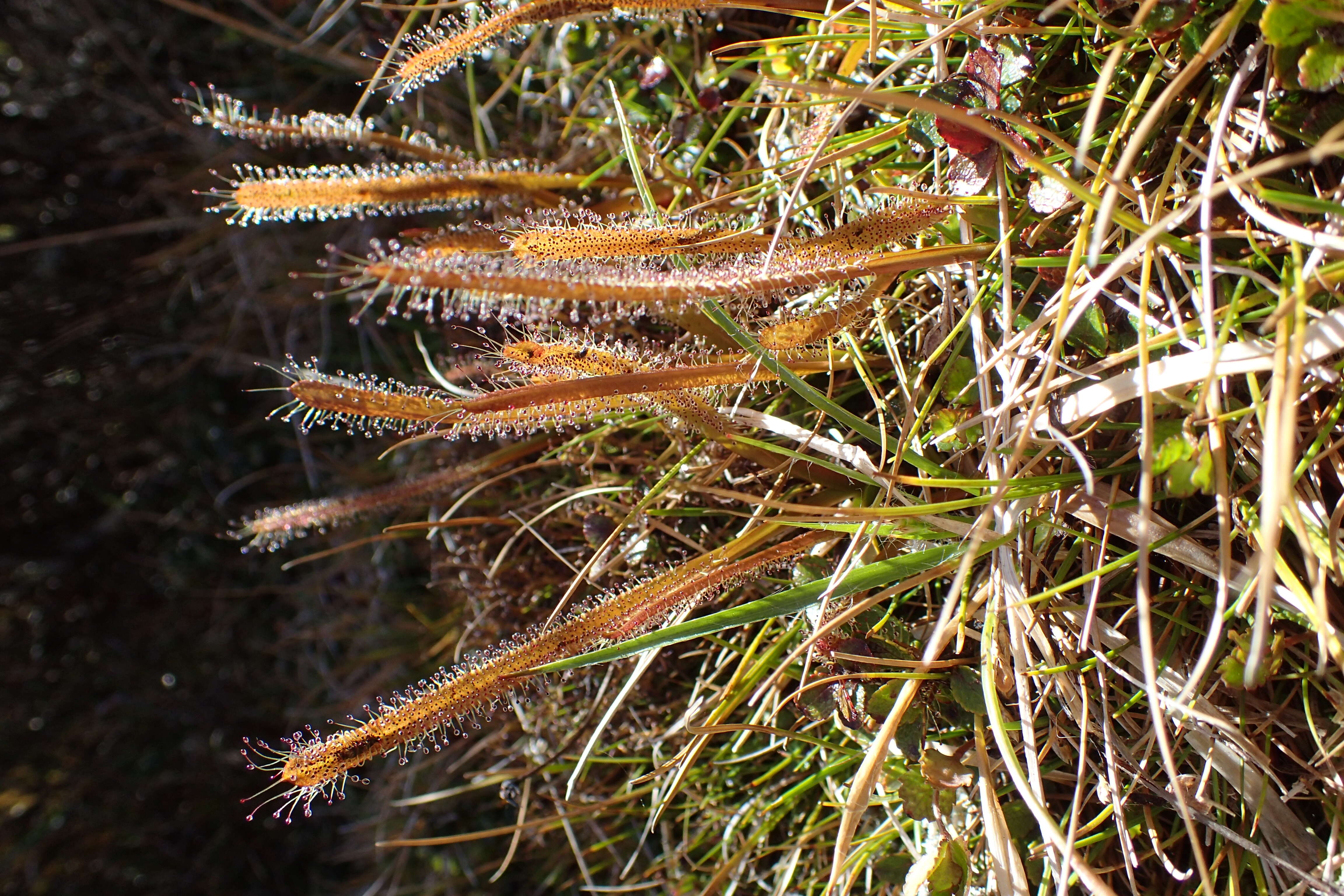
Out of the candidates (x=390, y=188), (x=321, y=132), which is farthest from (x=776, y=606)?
(x=321, y=132)

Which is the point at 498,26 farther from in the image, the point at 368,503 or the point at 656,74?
the point at 368,503

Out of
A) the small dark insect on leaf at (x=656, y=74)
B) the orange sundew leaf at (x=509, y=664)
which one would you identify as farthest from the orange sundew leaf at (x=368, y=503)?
the small dark insect on leaf at (x=656, y=74)

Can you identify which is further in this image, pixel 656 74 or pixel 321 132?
pixel 656 74

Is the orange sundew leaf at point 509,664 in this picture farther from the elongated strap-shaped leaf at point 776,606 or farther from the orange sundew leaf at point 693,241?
the orange sundew leaf at point 693,241

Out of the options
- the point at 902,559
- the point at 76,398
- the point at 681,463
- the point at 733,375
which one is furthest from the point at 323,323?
the point at 902,559

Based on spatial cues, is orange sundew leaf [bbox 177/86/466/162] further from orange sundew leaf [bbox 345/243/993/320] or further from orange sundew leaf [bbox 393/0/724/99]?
orange sundew leaf [bbox 345/243/993/320]
